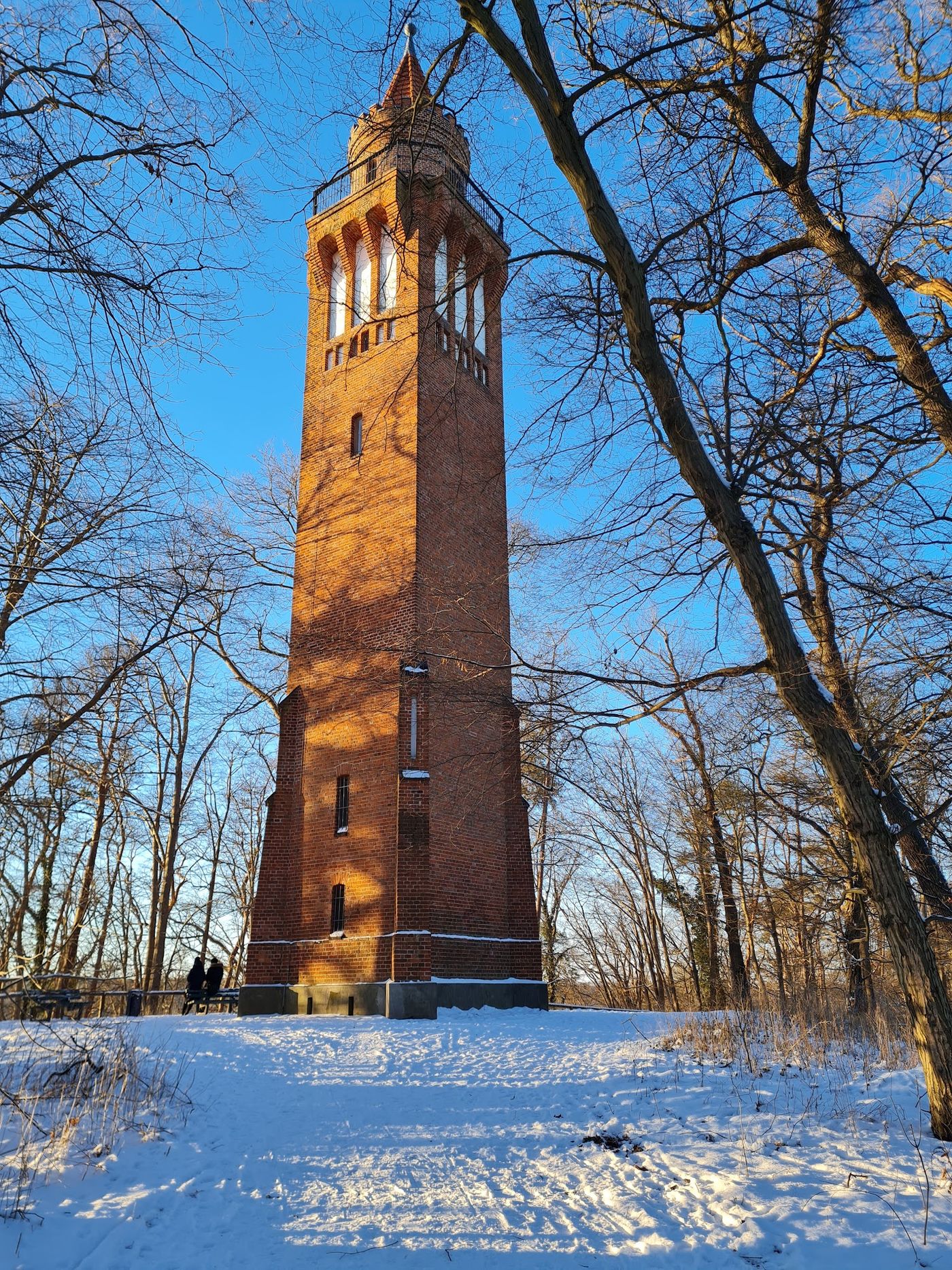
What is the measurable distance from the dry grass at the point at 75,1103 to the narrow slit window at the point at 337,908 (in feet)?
23.4

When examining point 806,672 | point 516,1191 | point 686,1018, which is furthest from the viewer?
point 686,1018

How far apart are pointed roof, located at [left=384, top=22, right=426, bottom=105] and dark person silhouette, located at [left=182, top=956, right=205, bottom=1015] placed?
48.2ft

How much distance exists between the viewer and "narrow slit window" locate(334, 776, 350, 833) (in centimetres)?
1535

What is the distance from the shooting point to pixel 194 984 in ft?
54.2

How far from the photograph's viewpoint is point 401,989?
43.4 ft

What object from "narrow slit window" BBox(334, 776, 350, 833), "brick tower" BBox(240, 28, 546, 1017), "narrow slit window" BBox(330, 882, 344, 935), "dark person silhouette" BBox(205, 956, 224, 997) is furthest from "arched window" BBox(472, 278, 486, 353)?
"dark person silhouette" BBox(205, 956, 224, 997)

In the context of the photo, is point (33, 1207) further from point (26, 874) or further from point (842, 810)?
point (26, 874)

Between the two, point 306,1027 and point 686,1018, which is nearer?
point 686,1018

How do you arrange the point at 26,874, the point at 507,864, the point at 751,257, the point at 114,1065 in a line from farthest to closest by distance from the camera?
the point at 26,874 < the point at 507,864 < the point at 114,1065 < the point at 751,257

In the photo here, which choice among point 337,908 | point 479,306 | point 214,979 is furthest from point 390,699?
point 479,306

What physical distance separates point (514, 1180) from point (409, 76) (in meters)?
7.91

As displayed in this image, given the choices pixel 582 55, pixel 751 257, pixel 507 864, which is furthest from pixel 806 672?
pixel 507 864

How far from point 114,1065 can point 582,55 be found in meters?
7.61

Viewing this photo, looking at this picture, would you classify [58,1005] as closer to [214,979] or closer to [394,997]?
[394,997]
